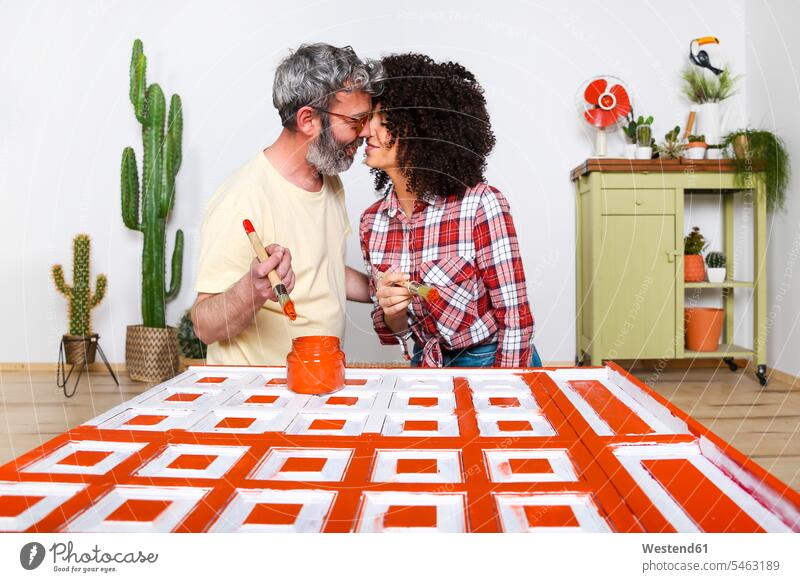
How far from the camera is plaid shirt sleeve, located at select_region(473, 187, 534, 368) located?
4.67 feet

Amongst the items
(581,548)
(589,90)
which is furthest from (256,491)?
(589,90)

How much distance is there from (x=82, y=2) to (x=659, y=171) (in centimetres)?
289

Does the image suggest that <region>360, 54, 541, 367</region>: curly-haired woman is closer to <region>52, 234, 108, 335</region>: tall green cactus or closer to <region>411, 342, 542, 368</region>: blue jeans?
<region>411, 342, 542, 368</region>: blue jeans

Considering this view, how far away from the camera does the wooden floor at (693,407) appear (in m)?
2.03

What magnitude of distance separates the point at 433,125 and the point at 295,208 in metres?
0.37

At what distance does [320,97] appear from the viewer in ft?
4.72

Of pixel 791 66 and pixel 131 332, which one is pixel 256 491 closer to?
pixel 131 332

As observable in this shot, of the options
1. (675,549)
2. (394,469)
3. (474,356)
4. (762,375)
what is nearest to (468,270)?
(474,356)

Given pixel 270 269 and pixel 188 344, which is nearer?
pixel 270 269

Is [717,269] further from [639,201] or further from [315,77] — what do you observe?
[315,77]

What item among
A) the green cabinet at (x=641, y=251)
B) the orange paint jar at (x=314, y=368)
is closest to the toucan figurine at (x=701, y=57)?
the green cabinet at (x=641, y=251)

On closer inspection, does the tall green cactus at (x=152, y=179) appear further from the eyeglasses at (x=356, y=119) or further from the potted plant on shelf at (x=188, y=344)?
the eyeglasses at (x=356, y=119)

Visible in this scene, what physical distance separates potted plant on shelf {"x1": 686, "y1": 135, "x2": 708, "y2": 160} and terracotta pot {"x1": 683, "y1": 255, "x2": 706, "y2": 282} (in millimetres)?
461

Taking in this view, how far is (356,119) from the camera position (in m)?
1.50
